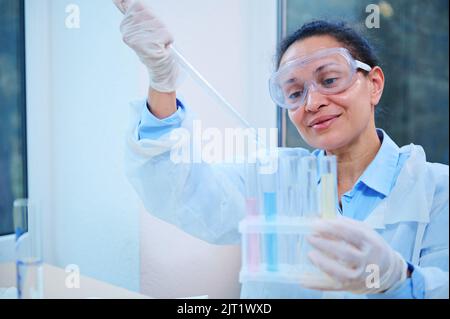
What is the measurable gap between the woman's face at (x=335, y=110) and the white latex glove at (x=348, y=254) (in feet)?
0.91

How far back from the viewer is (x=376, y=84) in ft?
3.77

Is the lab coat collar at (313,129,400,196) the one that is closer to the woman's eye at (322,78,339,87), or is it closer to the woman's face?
the woman's face

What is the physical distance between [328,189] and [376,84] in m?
0.38

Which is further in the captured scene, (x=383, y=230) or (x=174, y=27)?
(x=174, y=27)

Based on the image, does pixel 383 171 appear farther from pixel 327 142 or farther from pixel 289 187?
pixel 289 187

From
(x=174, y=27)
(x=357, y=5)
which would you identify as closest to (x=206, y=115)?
(x=174, y=27)

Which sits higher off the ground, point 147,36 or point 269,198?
point 147,36

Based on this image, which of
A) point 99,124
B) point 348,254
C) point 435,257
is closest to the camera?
point 348,254

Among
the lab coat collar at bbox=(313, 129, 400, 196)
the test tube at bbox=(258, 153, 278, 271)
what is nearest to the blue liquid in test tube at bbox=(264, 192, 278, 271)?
the test tube at bbox=(258, 153, 278, 271)

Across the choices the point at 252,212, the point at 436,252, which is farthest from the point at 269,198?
the point at 436,252

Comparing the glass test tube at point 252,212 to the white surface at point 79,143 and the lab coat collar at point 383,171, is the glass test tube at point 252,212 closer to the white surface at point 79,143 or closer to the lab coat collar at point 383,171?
the lab coat collar at point 383,171
